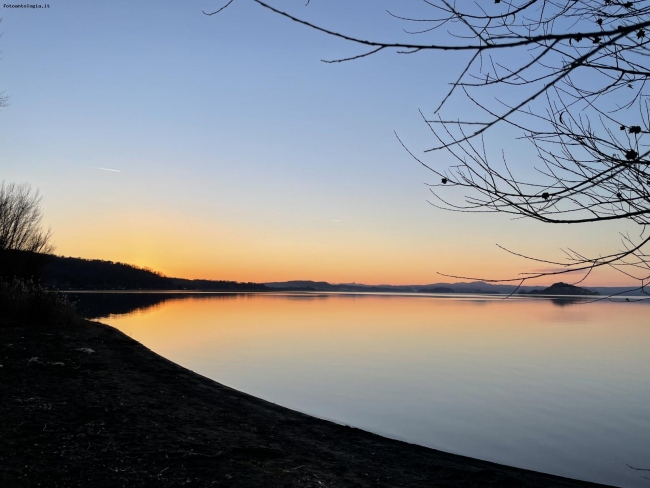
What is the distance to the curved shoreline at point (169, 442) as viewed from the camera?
580 cm

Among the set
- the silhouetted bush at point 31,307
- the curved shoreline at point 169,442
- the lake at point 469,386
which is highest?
the silhouetted bush at point 31,307

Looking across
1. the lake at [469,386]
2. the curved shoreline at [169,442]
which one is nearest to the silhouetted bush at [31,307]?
the curved shoreline at [169,442]

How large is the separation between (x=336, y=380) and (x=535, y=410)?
7.21 metres

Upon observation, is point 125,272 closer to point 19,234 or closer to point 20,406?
point 19,234

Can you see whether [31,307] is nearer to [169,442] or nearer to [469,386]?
[169,442]

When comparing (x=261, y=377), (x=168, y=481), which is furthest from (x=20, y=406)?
(x=261, y=377)

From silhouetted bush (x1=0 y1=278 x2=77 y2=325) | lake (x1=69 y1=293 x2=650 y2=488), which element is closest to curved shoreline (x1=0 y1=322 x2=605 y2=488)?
lake (x1=69 y1=293 x2=650 y2=488)

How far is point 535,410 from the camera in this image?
48.7 feet

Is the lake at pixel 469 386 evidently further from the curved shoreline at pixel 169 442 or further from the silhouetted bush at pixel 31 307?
the silhouetted bush at pixel 31 307

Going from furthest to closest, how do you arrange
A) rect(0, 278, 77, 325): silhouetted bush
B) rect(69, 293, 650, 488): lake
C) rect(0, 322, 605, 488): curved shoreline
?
1. rect(0, 278, 77, 325): silhouetted bush
2. rect(69, 293, 650, 488): lake
3. rect(0, 322, 605, 488): curved shoreline

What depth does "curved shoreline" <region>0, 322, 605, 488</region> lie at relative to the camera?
580cm

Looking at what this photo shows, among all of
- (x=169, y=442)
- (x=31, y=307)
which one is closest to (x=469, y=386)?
(x=169, y=442)

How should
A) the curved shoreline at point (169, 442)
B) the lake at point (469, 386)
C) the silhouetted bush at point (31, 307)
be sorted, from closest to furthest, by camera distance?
1. the curved shoreline at point (169, 442)
2. the lake at point (469, 386)
3. the silhouetted bush at point (31, 307)

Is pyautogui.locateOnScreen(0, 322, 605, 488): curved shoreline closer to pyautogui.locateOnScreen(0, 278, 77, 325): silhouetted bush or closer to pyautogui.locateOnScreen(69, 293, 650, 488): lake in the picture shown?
pyautogui.locateOnScreen(69, 293, 650, 488): lake
